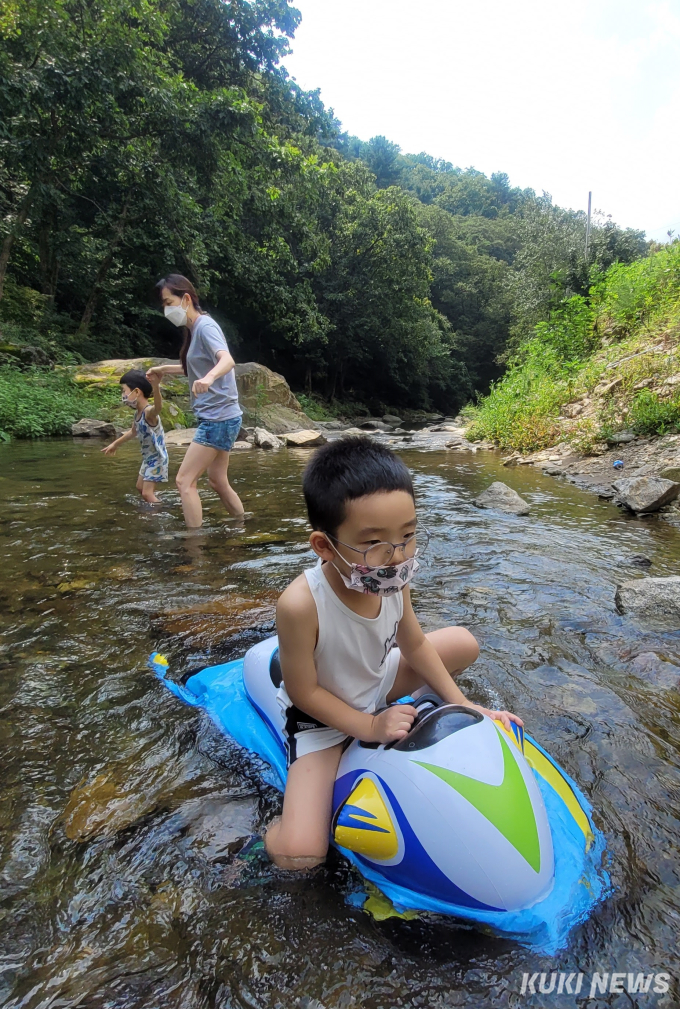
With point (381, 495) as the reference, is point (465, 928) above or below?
below

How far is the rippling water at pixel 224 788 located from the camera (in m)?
1.18

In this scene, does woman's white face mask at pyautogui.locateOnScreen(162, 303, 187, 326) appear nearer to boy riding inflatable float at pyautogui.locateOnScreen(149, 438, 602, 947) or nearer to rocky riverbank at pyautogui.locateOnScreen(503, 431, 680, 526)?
boy riding inflatable float at pyautogui.locateOnScreen(149, 438, 602, 947)

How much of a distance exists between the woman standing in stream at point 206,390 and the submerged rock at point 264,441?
8134mm

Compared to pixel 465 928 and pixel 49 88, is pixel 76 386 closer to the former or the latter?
pixel 49 88

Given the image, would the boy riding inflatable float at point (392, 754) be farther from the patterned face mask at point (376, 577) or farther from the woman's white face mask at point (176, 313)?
the woman's white face mask at point (176, 313)

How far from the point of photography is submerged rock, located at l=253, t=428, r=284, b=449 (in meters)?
13.0

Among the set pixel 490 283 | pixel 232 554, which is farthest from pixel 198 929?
pixel 490 283

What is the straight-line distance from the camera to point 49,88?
10.9m

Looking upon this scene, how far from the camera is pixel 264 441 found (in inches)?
512

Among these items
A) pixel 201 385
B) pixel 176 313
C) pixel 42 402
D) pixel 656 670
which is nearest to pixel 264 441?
pixel 42 402

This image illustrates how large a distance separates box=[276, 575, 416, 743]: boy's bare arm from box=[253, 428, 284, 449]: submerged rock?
11.4 meters

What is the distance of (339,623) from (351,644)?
0.08 meters

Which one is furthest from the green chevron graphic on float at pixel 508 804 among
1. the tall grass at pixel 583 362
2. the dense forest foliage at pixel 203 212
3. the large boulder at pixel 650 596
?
the dense forest foliage at pixel 203 212

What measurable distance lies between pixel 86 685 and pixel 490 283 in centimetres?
4277
